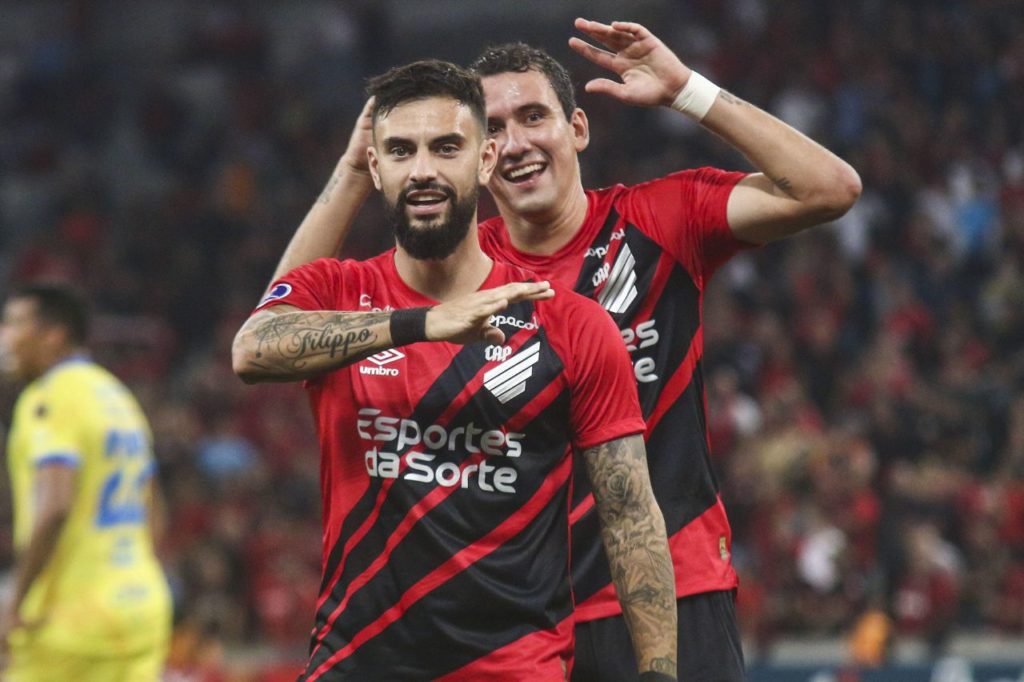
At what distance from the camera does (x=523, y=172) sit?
4.90m

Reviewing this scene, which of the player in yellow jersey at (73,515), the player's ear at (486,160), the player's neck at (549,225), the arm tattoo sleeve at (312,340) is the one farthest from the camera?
the player in yellow jersey at (73,515)

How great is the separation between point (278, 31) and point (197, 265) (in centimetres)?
490

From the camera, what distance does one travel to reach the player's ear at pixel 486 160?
429cm

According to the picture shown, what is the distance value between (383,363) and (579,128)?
127 cm

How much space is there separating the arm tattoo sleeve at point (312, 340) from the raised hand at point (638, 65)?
48.4 inches

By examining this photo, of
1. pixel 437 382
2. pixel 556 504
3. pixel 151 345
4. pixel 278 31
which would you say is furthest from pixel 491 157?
pixel 278 31

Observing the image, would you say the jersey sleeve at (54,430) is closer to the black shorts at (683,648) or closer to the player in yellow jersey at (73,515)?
the player in yellow jersey at (73,515)

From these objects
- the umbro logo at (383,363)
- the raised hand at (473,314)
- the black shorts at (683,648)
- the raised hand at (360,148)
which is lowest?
the black shorts at (683,648)

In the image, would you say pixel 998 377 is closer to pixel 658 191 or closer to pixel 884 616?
pixel 884 616

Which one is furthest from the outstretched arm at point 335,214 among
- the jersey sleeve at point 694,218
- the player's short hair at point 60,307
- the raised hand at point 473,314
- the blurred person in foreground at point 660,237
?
the player's short hair at point 60,307

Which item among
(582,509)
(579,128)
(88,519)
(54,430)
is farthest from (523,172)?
(88,519)

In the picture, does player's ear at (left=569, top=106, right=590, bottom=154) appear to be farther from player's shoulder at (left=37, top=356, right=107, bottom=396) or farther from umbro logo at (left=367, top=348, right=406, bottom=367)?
player's shoulder at (left=37, top=356, right=107, bottom=396)

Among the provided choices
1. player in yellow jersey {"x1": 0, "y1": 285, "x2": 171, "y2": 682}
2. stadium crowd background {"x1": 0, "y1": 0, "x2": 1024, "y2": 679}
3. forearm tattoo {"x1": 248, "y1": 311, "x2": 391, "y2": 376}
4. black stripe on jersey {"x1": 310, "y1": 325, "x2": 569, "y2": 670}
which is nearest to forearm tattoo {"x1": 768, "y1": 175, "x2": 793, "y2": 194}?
black stripe on jersey {"x1": 310, "y1": 325, "x2": 569, "y2": 670}

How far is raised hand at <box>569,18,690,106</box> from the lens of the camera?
483 cm
